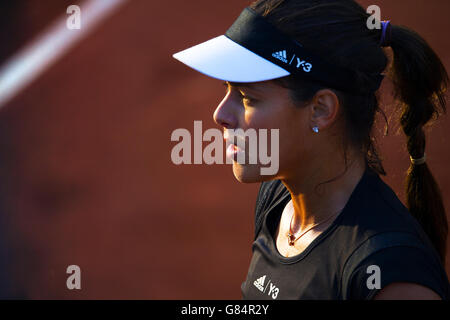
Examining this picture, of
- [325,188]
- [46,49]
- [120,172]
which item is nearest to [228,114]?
[325,188]

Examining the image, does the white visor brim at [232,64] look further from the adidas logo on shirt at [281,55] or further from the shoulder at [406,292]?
the shoulder at [406,292]

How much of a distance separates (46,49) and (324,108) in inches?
84.3

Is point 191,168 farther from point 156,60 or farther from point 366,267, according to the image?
point 366,267

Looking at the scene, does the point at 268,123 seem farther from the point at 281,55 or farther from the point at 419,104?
the point at 419,104

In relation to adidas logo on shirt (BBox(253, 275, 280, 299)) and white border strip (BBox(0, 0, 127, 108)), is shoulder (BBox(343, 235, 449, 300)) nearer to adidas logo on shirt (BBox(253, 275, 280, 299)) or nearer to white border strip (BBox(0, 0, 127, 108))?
adidas logo on shirt (BBox(253, 275, 280, 299))

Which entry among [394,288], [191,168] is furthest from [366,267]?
[191,168]

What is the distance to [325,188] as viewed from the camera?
130cm

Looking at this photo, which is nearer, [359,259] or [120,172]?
[359,259]

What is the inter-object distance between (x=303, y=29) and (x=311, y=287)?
62 cm

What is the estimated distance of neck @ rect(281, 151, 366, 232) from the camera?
128 centimetres

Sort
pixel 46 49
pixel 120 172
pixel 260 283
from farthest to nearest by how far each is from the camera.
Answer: pixel 46 49 < pixel 120 172 < pixel 260 283

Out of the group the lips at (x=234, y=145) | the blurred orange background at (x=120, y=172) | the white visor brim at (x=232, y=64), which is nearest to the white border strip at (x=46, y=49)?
the blurred orange background at (x=120, y=172)

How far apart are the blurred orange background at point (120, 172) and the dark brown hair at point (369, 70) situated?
3.65ft

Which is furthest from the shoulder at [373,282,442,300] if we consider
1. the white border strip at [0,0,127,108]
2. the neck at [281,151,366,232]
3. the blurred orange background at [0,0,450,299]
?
the white border strip at [0,0,127,108]
